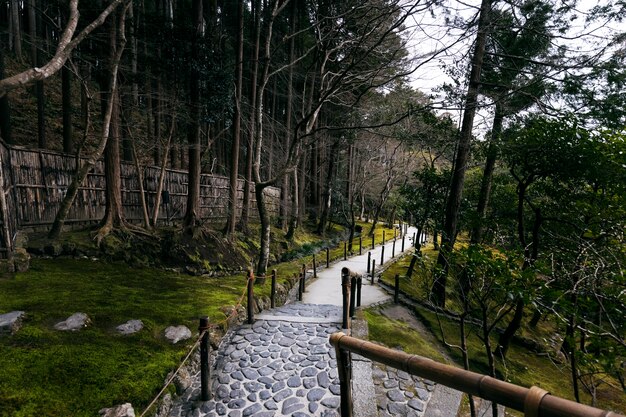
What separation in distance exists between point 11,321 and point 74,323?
0.74 metres

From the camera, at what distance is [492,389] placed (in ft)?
4.74

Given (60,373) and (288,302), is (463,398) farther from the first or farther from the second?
(60,373)

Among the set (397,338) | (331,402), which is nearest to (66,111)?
(331,402)

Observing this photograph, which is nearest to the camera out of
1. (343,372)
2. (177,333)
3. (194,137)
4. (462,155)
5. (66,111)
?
(343,372)

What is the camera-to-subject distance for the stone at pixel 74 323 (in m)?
4.53

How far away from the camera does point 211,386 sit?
14.4ft

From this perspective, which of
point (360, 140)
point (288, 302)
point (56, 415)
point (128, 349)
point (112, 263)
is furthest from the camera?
point (360, 140)

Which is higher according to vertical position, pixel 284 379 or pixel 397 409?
pixel 284 379

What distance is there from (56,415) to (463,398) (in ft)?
18.1

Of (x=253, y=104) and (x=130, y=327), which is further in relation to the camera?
(x=253, y=104)

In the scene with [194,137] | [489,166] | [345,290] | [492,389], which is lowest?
[345,290]

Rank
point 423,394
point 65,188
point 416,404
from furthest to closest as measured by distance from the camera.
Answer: point 65,188 < point 423,394 < point 416,404

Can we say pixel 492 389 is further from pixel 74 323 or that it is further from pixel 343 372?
pixel 74 323

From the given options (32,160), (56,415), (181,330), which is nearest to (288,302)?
(181,330)
